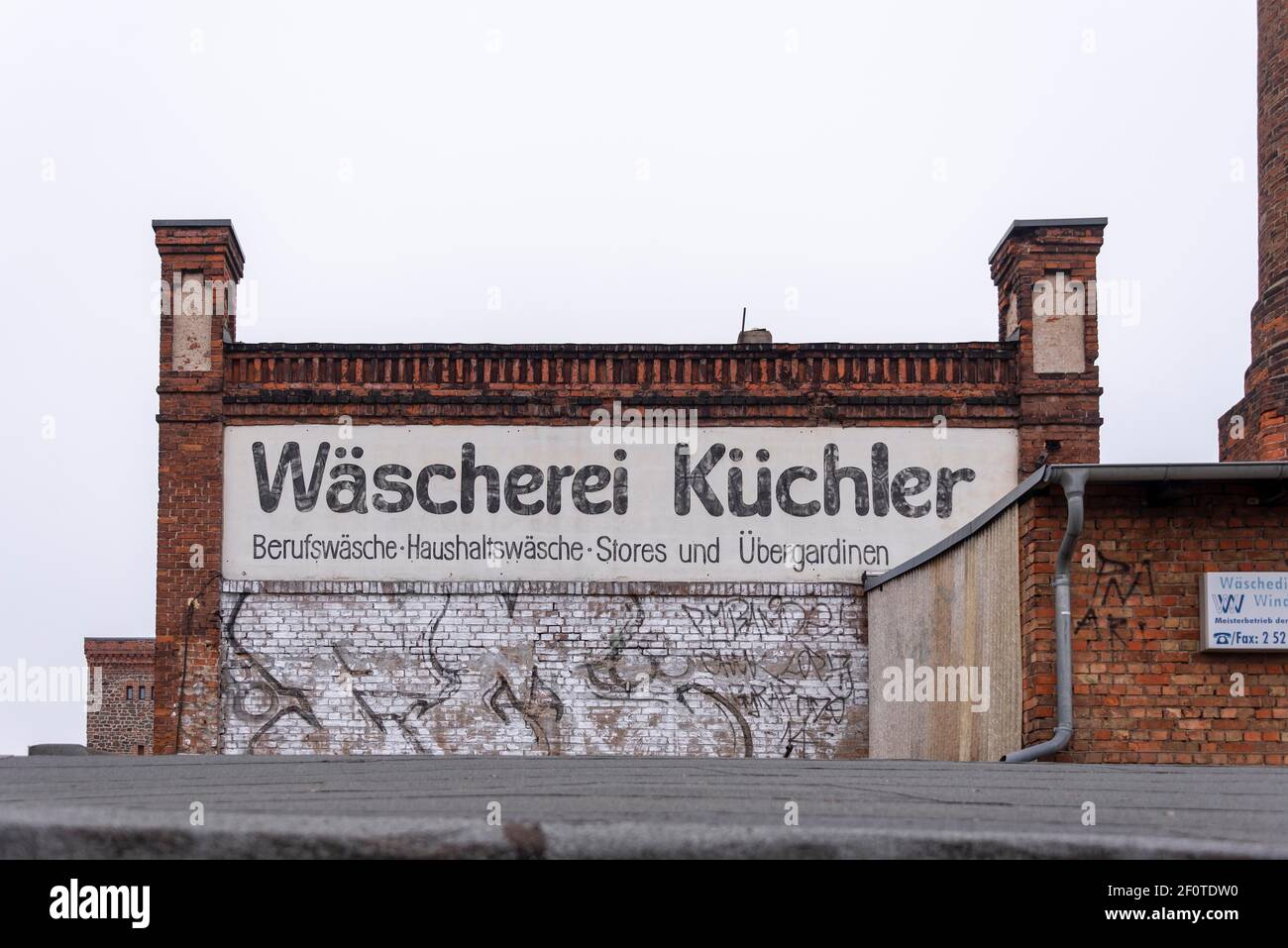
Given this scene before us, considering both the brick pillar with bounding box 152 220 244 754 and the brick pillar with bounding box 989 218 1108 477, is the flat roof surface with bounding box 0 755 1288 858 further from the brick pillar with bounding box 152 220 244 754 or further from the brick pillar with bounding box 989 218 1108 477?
the brick pillar with bounding box 989 218 1108 477

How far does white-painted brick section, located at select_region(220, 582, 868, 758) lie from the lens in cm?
1586

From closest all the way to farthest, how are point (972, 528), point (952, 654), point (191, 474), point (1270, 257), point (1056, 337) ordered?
point (972, 528)
point (952, 654)
point (191, 474)
point (1056, 337)
point (1270, 257)

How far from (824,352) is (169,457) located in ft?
23.8

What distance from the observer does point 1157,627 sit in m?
10.5

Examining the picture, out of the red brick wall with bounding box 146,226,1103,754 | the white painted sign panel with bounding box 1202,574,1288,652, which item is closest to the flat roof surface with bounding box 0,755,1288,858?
the white painted sign panel with bounding box 1202,574,1288,652

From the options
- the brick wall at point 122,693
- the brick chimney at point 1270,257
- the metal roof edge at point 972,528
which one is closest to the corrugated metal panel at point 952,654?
the metal roof edge at point 972,528

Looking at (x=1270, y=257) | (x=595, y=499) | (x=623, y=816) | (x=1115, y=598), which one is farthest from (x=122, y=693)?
(x=623, y=816)

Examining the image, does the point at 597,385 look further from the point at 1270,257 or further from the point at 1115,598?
the point at 1270,257

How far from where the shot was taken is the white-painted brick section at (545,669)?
15859 millimetres

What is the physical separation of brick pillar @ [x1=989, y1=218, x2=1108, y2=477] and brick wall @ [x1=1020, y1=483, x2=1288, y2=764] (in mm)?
5874

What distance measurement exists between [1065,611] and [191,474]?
9934mm

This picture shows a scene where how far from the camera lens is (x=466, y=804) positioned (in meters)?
3.65

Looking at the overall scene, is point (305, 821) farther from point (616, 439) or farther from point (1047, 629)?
point (616, 439)
